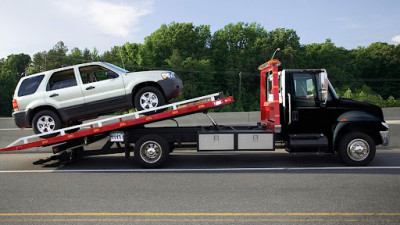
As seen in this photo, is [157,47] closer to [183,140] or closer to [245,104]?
[245,104]

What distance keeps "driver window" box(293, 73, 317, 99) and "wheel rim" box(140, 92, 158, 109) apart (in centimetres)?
346

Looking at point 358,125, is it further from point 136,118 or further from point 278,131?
point 136,118

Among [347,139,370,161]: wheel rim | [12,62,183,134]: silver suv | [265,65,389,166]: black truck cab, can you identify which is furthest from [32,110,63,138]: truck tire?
[347,139,370,161]: wheel rim

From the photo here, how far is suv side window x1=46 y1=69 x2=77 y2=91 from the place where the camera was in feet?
26.7

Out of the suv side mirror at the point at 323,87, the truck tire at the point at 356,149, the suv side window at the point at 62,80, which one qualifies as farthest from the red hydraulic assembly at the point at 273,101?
the suv side window at the point at 62,80

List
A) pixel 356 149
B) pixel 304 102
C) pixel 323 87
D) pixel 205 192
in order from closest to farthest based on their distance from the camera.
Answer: pixel 205 192 → pixel 323 87 → pixel 356 149 → pixel 304 102

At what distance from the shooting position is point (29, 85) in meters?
8.13

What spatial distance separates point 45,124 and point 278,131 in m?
5.66

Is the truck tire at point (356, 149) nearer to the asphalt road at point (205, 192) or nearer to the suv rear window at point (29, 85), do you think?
the asphalt road at point (205, 192)

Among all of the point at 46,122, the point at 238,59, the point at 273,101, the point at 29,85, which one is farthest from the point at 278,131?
the point at 238,59

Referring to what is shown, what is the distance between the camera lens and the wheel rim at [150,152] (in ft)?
26.0

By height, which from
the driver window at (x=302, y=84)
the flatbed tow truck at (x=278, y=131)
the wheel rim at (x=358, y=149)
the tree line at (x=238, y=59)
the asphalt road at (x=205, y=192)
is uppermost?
the tree line at (x=238, y=59)

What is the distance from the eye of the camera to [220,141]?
8070 mm

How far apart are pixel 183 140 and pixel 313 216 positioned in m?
4.21
